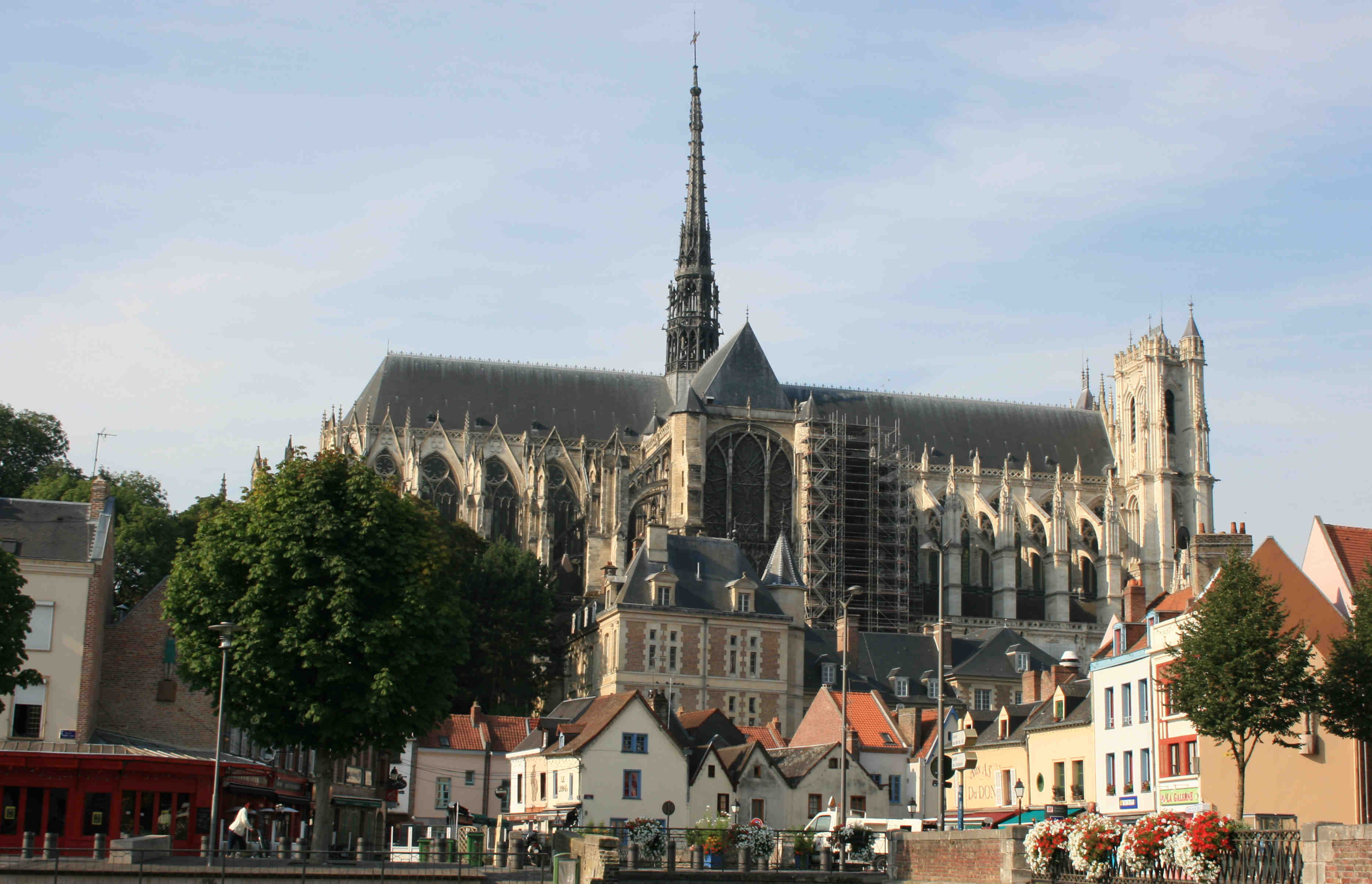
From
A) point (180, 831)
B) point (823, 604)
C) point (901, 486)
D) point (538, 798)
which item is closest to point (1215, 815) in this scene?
point (180, 831)

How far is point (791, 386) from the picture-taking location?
298 feet

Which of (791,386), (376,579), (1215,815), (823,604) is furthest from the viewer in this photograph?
(791,386)

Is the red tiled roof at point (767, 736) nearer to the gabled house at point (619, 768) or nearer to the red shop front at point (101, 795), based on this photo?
the gabled house at point (619, 768)

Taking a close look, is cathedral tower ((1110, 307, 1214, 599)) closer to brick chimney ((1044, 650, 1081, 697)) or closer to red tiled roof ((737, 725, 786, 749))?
red tiled roof ((737, 725, 786, 749))

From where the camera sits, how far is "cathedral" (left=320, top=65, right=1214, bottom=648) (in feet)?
259

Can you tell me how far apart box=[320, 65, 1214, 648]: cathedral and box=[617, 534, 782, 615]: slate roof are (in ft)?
34.7

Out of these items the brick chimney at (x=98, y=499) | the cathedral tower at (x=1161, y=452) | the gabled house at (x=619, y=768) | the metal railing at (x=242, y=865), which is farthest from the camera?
the cathedral tower at (x=1161, y=452)

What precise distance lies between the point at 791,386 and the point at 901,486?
941 cm

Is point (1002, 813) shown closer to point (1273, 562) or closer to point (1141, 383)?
point (1273, 562)

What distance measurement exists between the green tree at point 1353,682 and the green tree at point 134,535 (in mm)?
41025

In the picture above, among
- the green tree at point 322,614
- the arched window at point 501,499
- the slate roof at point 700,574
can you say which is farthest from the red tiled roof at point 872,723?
the arched window at point 501,499

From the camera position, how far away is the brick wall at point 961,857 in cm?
2267

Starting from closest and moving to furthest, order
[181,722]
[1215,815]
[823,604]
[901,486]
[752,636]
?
[1215,815] → [181,722] → [752,636] → [823,604] → [901,486]

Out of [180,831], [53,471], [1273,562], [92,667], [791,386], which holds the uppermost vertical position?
[791,386]
